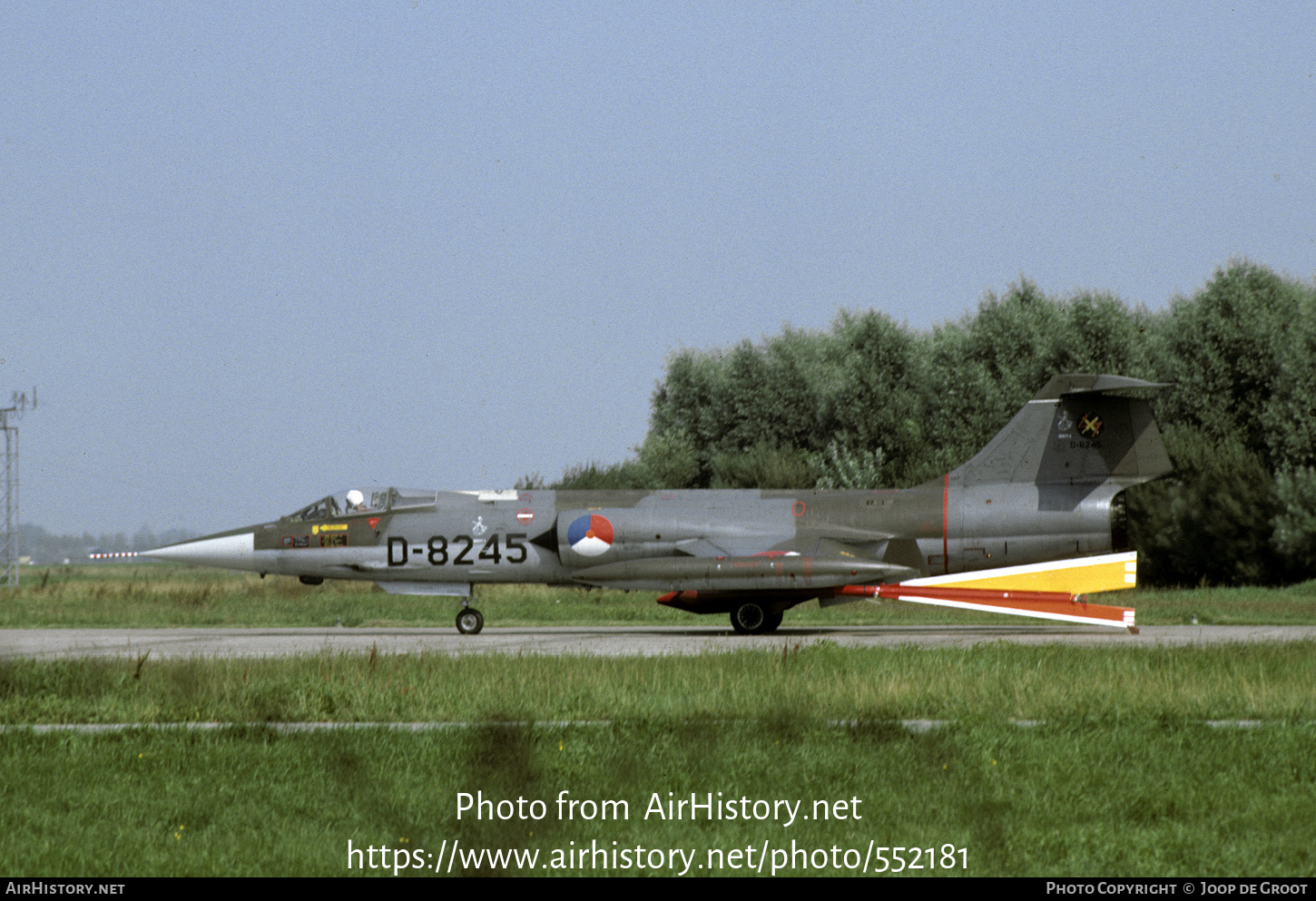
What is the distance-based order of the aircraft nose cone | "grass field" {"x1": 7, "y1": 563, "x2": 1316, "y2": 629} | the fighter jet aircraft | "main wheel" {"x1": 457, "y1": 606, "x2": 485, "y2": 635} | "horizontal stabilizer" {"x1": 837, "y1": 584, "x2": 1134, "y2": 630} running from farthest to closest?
1. "grass field" {"x1": 7, "y1": 563, "x2": 1316, "y2": 629}
2. the aircraft nose cone
3. "main wheel" {"x1": 457, "y1": 606, "x2": 485, "y2": 635}
4. the fighter jet aircraft
5. "horizontal stabilizer" {"x1": 837, "y1": 584, "x2": 1134, "y2": 630}

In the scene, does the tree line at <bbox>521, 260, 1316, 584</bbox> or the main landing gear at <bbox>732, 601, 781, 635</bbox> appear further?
the tree line at <bbox>521, 260, 1316, 584</bbox>

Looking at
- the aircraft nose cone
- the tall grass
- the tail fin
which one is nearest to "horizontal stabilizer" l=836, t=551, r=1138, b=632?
the tail fin

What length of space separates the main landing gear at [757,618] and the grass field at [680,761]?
25.8 ft

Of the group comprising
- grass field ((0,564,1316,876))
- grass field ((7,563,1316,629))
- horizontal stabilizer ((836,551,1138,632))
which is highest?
horizontal stabilizer ((836,551,1138,632))

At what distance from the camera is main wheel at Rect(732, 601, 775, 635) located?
24812 mm

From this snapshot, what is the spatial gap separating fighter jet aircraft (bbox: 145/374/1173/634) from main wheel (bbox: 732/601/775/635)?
3 centimetres

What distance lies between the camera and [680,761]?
9.84 meters

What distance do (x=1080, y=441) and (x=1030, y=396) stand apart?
26.7 meters

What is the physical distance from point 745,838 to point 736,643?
13857 mm

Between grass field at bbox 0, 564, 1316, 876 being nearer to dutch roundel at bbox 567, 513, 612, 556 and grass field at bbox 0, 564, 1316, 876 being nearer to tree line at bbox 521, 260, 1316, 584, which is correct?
dutch roundel at bbox 567, 513, 612, 556

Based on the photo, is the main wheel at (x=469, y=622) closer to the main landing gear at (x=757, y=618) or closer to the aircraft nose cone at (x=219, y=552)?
the aircraft nose cone at (x=219, y=552)

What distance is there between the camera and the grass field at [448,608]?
29594 mm

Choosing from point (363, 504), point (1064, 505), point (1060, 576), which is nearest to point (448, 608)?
point (363, 504)

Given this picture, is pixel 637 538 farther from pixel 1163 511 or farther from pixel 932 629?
pixel 1163 511
